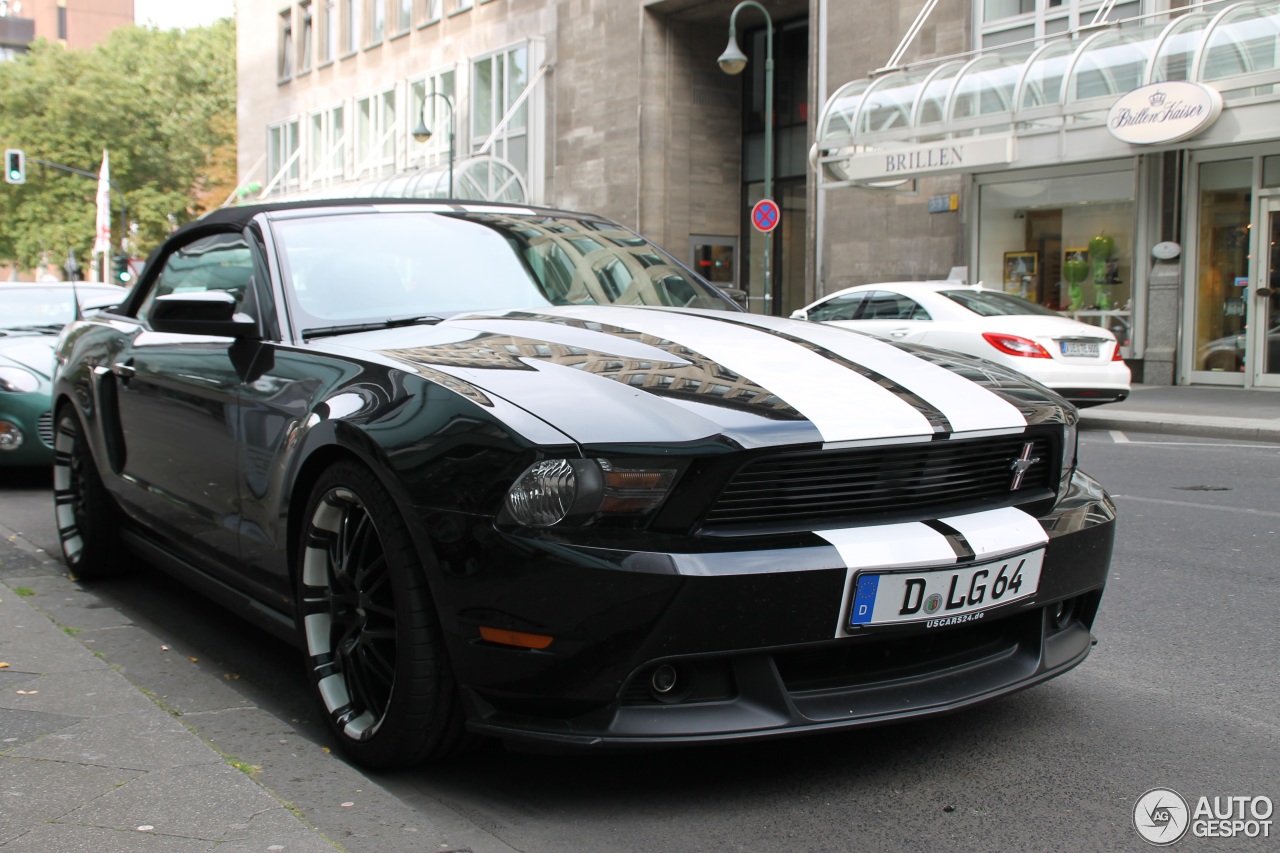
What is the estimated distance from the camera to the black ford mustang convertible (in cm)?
259

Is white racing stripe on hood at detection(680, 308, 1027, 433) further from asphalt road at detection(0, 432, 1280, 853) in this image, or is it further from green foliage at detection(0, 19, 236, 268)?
green foliage at detection(0, 19, 236, 268)

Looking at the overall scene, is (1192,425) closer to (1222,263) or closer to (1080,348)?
(1080,348)

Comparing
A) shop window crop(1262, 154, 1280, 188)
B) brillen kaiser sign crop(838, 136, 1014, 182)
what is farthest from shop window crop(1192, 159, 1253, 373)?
brillen kaiser sign crop(838, 136, 1014, 182)

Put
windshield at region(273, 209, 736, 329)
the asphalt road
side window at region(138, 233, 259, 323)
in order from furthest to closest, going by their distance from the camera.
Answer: side window at region(138, 233, 259, 323), windshield at region(273, 209, 736, 329), the asphalt road

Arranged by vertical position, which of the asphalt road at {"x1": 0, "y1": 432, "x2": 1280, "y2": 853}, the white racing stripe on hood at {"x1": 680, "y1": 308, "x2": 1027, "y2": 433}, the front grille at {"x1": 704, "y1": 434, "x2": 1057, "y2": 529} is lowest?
the asphalt road at {"x1": 0, "y1": 432, "x2": 1280, "y2": 853}

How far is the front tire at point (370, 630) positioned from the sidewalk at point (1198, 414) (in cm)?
1102

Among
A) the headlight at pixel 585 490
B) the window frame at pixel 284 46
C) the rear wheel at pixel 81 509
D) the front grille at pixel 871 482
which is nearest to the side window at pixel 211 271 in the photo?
the rear wheel at pixel 81 509

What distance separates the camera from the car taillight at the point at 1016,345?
12547 mm

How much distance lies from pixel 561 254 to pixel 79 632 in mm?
2104

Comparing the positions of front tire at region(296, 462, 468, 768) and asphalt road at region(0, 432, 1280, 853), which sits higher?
front tire at region(296, 462, 468, 768)

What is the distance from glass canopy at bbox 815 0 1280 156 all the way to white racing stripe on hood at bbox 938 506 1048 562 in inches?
559

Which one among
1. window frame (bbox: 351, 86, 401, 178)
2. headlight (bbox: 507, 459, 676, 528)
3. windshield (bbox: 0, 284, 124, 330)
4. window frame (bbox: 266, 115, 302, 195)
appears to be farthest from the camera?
window frame (bbox: 266, 115, 302, 195)

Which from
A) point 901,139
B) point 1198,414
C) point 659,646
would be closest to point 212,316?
point 659,646

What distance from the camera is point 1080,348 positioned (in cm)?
1270
